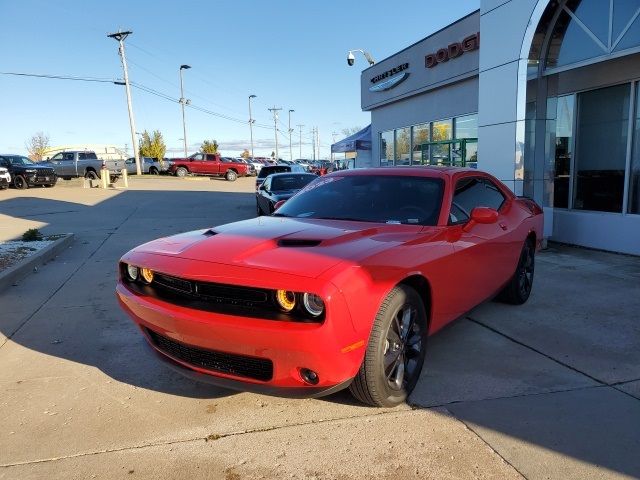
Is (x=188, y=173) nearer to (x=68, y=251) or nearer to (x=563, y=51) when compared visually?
(x=68, y=251)

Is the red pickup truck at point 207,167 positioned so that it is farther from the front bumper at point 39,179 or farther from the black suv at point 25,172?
the black suv at point 25,172

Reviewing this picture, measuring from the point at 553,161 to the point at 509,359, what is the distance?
256 inches

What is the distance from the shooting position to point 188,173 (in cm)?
3762

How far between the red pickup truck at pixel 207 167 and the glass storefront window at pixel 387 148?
18.7m

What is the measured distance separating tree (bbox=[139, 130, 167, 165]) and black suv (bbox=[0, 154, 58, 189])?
1339 inches

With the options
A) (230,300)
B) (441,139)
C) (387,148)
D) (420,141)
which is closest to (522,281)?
(230,300)

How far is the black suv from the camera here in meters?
23.9

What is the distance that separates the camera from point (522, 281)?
5309 mm

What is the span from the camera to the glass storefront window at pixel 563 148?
943 cm

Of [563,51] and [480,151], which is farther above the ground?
[563,51]

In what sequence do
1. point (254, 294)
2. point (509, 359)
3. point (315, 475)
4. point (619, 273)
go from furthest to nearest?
1. point (619, 273)
2. point (509, 359)
3. point (254, 294)
4. point (315, 475)

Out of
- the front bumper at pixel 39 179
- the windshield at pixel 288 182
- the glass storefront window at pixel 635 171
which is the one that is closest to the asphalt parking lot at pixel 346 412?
the glass storefront window at pixel 635 171

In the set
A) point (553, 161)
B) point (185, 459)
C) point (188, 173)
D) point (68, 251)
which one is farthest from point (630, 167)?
point (188, 173)

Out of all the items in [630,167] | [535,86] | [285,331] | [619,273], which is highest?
[535,86]
